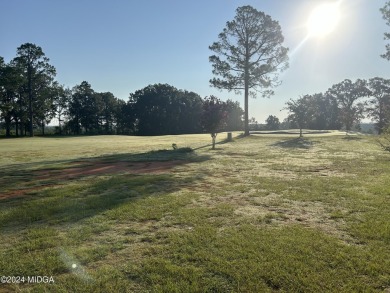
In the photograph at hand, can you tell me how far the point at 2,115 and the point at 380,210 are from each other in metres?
68.5

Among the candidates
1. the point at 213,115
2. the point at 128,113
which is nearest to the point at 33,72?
the point at 128,113

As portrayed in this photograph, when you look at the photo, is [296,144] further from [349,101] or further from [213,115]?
[349,101]

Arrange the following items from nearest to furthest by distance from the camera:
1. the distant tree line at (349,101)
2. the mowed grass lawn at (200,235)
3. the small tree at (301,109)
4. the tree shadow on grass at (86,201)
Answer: the mowed grass lawn at (200,235), the tree shadow on grass at (86,201), the small tree at (301,109), the distant tree line at (349,101)

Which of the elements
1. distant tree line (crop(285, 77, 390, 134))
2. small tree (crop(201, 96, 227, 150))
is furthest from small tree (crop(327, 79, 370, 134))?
small tree (crop(201, 96, 227, 150))

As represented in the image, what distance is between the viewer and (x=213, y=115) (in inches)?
950

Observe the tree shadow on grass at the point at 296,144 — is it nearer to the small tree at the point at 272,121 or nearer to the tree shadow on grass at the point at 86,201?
the tree shadow on grass at the point at 86,201

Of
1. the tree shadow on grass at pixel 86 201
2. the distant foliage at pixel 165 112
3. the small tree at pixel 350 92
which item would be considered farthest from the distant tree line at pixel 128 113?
the tree shadow on grass at pixel 86 201

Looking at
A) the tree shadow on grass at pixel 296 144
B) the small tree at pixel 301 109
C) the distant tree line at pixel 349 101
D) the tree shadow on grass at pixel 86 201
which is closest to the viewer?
the tree shadow on grass at pixel 86 201

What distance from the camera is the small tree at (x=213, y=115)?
2406cm

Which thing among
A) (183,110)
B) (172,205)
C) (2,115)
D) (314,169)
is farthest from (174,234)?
(183,110)

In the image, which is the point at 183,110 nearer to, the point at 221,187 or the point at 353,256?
the point at 221,187

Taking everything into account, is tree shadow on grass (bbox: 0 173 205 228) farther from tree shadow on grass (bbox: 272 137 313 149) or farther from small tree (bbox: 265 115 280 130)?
small tree (bbox: 265 115 280 130)

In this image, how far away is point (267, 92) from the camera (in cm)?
3647

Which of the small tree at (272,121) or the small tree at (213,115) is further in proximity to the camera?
the small tree at (272,121)
